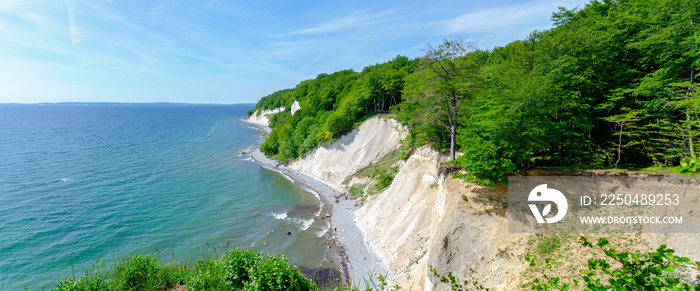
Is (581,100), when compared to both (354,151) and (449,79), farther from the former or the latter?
(354,151)

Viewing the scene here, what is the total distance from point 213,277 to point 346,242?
55.1ft

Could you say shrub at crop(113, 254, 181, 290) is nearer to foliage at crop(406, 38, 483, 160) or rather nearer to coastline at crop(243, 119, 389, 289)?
coastline at crop(243, 119, 389, 289)

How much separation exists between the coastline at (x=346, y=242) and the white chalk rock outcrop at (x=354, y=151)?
2.83 meters

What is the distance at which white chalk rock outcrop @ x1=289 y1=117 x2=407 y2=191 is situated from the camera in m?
39.1

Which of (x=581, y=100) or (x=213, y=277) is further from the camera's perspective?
(x=581, y=100)

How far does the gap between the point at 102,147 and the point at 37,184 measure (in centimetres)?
3086

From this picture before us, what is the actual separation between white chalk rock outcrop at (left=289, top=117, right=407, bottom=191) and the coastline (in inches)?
111

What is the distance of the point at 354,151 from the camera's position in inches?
1667

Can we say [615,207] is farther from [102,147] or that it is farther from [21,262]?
[102,147]

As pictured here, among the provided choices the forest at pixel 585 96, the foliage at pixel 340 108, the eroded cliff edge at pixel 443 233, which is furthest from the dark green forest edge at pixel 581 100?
the foliage at pixel 340 108

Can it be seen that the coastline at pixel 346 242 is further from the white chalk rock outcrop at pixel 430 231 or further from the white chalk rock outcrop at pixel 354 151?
the white chalk rock outcrop at pixel 354 151

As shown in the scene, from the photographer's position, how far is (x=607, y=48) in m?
17.7

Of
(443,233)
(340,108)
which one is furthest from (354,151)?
(443,233)

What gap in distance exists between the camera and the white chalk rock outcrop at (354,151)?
39.1m
